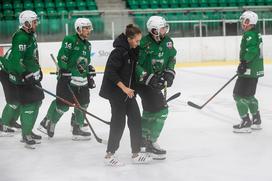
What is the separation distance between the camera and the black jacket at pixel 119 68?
10.3ft

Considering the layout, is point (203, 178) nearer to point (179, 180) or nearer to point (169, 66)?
point (179, 180)

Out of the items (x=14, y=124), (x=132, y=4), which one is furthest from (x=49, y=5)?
(x=14, y=124)

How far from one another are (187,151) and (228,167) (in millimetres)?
551

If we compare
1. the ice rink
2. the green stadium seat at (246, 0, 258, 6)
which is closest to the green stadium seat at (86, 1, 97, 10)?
the green stadium seat at (246, 0, 258, 6)

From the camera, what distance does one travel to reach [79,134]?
167 inches

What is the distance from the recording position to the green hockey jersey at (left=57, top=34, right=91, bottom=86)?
406cm

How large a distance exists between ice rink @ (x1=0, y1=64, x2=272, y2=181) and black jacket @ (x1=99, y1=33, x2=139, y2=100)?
20.9 inches

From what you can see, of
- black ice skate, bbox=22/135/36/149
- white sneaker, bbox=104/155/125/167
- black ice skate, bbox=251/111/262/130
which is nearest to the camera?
white sneaker, bbox=104/155/125/167

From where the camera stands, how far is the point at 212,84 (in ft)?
26.5

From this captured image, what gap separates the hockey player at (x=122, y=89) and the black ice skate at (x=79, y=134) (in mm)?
937

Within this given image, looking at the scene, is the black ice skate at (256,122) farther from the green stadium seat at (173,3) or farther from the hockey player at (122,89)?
the green stadium seat at (173,3)

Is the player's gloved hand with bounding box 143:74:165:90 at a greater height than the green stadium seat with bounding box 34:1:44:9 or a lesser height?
lesser

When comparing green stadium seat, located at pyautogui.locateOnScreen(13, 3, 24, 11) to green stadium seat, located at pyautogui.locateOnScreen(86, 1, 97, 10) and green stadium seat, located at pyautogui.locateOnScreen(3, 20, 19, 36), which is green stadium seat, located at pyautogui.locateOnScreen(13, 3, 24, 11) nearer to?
green stadium seat, located at pyautogui.locateOnScreen(86, 1, 97, 10)

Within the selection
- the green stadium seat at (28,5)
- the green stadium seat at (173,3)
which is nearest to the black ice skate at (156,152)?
the green stadium seat at (28,5)
